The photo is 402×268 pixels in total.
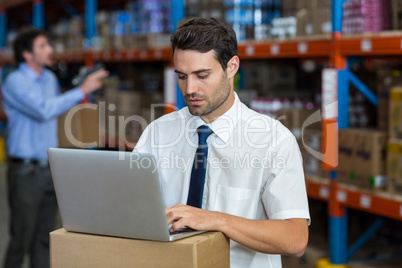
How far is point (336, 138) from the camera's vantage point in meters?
3.22

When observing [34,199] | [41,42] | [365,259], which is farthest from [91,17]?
[365,259]

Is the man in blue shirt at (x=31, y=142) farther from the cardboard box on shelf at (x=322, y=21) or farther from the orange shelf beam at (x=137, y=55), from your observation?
the cardboard box on shelf at (x=322, y=21)

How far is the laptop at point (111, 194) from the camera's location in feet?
4.41

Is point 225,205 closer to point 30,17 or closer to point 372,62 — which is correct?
point 372,62

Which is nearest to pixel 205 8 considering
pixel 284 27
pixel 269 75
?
pixel 269 75

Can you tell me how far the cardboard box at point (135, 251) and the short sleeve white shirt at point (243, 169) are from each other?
0.23 metres

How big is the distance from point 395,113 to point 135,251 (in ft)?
6.19

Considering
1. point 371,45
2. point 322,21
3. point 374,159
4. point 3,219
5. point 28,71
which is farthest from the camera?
point 3,219

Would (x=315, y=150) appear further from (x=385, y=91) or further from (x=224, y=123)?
(x=224, y=123)

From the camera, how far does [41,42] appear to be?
13.1ft

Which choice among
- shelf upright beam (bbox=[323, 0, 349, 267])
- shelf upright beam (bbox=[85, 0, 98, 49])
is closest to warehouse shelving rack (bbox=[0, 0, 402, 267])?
shelf upright beam (bbox=[323, 0, 349, 267])

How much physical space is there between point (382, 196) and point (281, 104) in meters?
1.07

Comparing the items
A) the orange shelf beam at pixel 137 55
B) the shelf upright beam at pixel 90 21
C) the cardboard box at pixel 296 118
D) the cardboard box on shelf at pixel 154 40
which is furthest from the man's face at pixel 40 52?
the shelf upright beam at pixel 90 21

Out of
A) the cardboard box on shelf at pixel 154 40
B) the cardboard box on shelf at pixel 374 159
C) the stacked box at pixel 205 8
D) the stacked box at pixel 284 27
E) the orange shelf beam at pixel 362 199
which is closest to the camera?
the orange shelf beam at pixel 362 199
